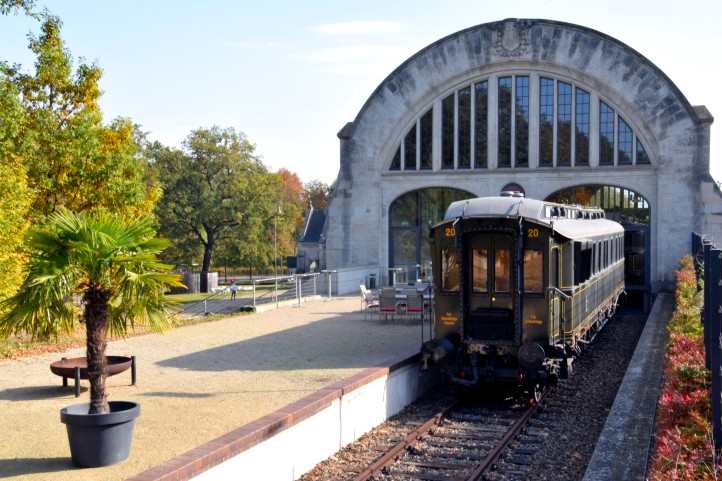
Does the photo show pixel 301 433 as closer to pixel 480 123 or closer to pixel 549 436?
pixel 549 436

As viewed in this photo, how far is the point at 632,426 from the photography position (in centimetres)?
1117

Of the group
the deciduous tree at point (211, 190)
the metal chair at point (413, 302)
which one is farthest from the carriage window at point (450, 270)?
the deciduous tree at point (211, 190)

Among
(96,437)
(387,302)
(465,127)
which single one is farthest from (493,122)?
(96,437)

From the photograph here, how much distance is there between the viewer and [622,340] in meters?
23.1

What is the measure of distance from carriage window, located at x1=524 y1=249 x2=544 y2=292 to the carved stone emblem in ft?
72.8

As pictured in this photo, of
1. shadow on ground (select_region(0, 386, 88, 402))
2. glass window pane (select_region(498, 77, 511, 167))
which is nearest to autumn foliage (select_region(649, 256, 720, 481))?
shadow on ground (select_region(0, 386, 88, 402))

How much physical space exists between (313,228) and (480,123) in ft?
135

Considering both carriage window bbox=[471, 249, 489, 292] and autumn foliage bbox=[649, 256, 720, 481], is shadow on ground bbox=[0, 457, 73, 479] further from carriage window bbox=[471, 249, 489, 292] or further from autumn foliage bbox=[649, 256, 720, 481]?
carriage window bbox=[471, 249, 489, 292]

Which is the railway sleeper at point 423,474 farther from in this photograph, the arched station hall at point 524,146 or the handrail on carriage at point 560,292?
the arched station hall at point 524,146

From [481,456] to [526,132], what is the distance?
84.4ft

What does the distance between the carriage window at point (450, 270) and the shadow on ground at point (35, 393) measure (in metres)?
6.98

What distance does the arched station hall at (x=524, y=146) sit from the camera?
108 feet

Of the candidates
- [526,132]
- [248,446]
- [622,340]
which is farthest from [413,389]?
[526,132]

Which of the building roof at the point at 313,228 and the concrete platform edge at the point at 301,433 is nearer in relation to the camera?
the concrete platform edge at the point at 301,433
